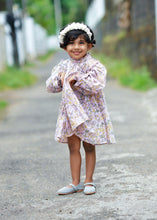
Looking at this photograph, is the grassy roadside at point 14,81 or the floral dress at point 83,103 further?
the grassy roadside at point 14,81

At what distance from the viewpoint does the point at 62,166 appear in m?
→ 4.26

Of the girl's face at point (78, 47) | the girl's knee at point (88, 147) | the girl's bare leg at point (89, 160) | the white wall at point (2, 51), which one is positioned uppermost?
the white wall at point (2, 51)

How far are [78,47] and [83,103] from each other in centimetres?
45

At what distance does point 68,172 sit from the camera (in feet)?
13.2

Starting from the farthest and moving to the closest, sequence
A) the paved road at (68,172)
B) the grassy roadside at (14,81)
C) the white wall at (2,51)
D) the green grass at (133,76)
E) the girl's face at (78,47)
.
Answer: the white wall at (2,51), the grassy roadside at (14,81), the green grass at (133,76), the girl's face at (78,47), the paved road at (68,172)

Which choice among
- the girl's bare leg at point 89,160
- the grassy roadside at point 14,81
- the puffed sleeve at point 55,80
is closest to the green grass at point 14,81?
the grassy roadside at point 14,81

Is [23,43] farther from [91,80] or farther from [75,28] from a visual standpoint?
[91,80]

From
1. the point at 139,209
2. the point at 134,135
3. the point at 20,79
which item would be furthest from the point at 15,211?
the point at 20,79

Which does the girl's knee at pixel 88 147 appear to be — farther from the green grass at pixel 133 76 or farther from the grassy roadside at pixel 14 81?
the grassy roadside at pixel 14 81

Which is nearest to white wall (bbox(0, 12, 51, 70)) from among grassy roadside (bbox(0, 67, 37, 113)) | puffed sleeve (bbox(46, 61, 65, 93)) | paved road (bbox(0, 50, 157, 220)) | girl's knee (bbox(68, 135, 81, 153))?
grassy roadside (bbox(0, 67, 37, 113))

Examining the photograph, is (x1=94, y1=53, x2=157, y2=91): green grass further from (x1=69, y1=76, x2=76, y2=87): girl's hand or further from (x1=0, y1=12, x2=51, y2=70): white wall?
(x1=69, y1=76, x2=76, y2=87): girl's hand

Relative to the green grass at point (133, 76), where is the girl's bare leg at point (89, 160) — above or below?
below

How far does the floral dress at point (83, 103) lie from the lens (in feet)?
10.7

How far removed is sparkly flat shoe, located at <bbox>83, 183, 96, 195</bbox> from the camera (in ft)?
10.9
